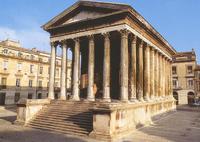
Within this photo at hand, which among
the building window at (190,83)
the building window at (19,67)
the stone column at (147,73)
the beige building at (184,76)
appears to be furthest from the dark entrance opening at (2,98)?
the building window at (190,83)

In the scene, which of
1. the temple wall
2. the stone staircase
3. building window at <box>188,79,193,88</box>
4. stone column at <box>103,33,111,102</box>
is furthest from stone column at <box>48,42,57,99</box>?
building window at <box>188,79,193,88</box>

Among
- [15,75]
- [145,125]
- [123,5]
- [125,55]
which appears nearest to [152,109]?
[145,125]

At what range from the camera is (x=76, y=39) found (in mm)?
21781

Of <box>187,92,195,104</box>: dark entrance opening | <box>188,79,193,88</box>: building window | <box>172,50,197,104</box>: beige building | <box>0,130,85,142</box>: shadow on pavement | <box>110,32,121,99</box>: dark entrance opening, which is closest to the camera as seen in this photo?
<box>0,130,85,142</box>: shadow on pavement

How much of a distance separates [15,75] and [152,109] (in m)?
31.0

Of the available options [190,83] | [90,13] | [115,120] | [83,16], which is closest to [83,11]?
[83,16]

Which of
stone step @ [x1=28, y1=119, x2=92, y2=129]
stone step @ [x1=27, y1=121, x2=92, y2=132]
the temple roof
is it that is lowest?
stone step @ [x1=27, y1=121, x2=92, y2=132]

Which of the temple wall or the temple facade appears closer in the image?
the temple wall

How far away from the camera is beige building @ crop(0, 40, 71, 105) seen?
41866 millimetres

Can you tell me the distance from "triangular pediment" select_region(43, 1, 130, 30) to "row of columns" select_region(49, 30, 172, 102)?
2.13 metres

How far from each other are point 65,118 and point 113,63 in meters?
10.0

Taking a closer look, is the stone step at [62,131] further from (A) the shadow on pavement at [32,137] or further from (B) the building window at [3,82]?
(B) the building window at [3,82]

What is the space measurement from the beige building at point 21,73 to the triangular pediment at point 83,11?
2232 centimetres

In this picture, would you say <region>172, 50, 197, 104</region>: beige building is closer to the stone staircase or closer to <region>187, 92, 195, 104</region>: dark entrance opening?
<region>187, 92, 195, 104</region>: dark entrance opening
